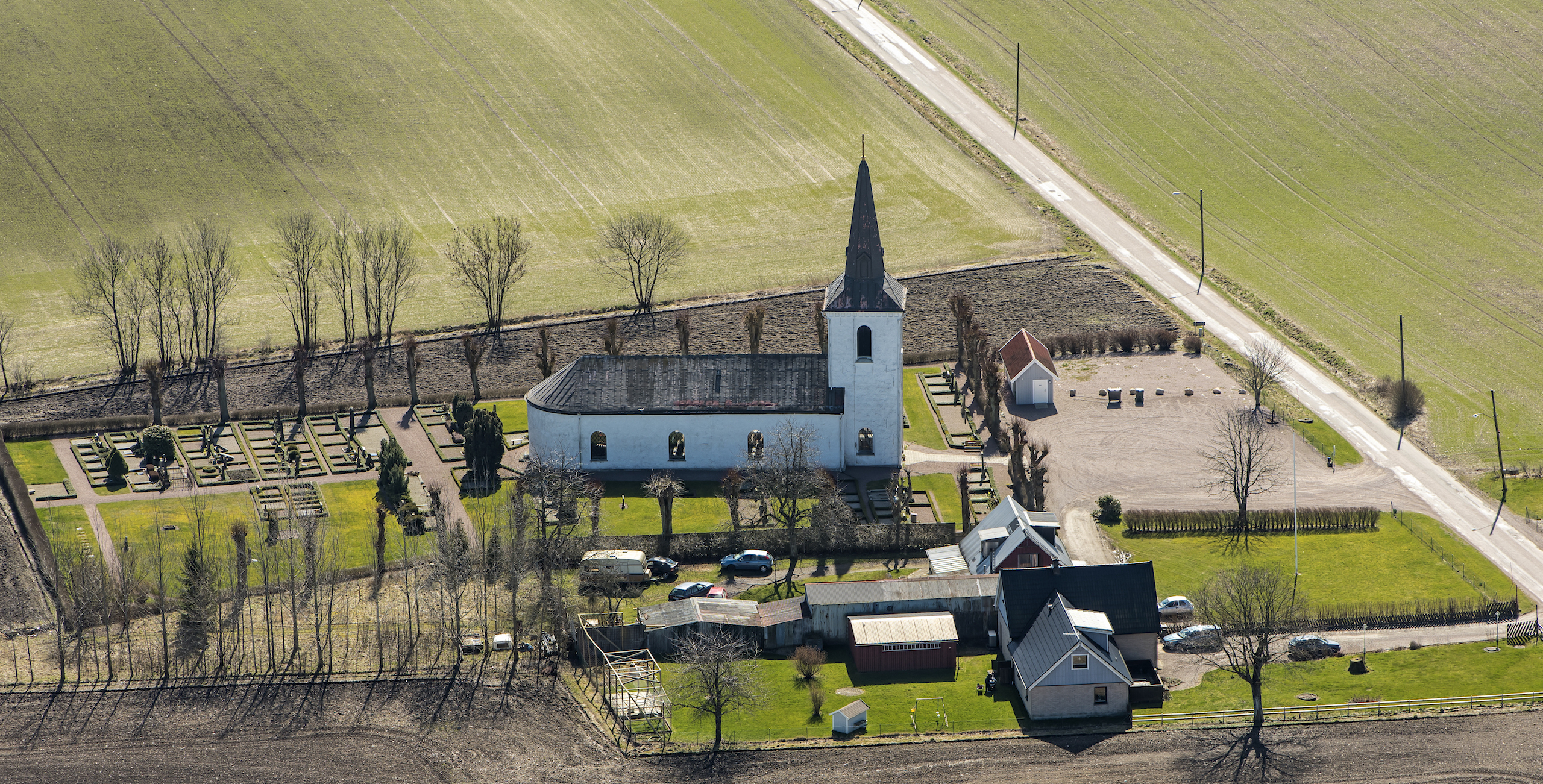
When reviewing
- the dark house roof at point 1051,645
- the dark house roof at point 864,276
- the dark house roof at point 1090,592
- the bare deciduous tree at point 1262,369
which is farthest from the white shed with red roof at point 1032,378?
the dark house roof at point 1051,645

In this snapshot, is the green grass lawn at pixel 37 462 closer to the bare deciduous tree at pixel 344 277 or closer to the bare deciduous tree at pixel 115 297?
the bare deciduous tree at pixel 115 297

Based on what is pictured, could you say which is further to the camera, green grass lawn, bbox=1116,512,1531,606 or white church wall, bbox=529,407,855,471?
white church wall, bbox=529,407,855,471

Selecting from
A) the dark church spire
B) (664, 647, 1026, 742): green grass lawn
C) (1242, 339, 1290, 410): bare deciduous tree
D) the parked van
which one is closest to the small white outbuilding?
(664, 647, 1026, 742): green grass lawn

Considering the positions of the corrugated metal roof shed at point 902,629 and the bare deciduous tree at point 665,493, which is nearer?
the corrugated metal roof shed at point 902,629

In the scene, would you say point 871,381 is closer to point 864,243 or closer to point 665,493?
point 864,243

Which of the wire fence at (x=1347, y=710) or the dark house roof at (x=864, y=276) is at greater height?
the dark house roof at (x=864, y=276)

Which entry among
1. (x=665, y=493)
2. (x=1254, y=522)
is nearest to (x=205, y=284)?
(x=665, y=493)

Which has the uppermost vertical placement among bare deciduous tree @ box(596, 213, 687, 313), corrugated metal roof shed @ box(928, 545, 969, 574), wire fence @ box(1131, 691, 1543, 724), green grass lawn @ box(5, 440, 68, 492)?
bare deciduous tree @ box(596, 213, 687, 313)

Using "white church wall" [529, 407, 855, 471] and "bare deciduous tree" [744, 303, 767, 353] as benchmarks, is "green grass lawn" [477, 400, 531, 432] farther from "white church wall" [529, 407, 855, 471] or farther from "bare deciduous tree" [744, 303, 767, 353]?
"bare deciduous tree" [744, 303, 767, 353]
